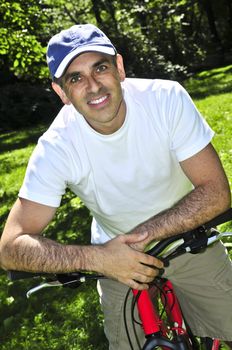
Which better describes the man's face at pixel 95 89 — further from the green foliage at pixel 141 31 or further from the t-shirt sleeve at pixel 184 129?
the green foliage at pixel 141 31

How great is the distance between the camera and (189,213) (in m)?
2.26

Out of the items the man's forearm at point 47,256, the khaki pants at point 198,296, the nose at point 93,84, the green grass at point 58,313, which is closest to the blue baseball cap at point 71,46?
the nose at point 93,84

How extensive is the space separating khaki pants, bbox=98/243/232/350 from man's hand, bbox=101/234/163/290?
1.97ft

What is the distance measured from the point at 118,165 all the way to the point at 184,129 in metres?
0.37

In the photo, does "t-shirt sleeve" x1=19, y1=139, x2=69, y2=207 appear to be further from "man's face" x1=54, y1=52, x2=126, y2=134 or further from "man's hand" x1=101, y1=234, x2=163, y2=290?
"man's hand" x1=101, y1=234, x2=163, y2=290

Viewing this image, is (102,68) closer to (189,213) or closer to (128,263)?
(189,213)

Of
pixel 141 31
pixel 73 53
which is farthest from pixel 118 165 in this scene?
pixel 141 31

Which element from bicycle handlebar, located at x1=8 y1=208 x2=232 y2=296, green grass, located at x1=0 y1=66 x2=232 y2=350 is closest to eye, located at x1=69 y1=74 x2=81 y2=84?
bicycle handlebar, located at x1=8 y1=208 x2=232 y2=296

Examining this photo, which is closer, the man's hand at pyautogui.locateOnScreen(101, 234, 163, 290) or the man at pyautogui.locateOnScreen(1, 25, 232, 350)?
the man's hand at pyautogui.locateOnScreen(101, 234, 163, 290)

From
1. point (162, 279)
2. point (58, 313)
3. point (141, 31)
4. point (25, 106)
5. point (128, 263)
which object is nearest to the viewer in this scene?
point (128, 263)

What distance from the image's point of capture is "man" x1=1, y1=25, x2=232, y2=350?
92.7 inches

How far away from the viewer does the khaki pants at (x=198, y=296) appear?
2676 millimetres

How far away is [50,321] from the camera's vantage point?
16.0 ft

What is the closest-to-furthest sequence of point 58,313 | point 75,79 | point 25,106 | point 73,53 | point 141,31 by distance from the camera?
point 73,53, point 75,79, point 58,313, point 25,106, point 141,31
